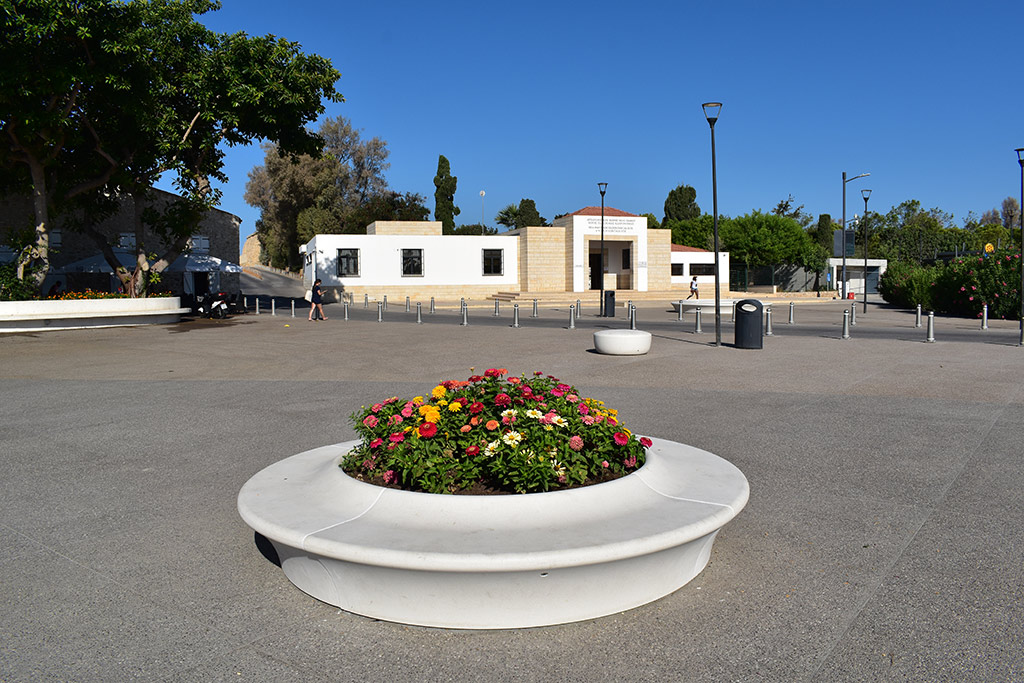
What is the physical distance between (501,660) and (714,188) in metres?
16.1

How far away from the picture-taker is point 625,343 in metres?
14.2

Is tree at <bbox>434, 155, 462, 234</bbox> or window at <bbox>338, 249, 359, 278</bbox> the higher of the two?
tree at <bbox>434, 155, 462, 234</bbox>

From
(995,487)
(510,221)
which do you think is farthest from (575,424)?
(510,221)

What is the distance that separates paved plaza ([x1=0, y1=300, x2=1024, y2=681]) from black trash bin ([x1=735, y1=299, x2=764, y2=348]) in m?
4.40

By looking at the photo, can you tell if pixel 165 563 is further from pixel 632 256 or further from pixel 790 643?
pixel 632 256

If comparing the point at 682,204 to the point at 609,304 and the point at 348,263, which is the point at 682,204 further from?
the point at 609,304

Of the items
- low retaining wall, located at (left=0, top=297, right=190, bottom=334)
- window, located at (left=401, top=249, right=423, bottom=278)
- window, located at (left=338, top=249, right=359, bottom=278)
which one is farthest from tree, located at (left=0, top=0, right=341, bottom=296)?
window, located at (left=401, top=249, right=423, bottom=278)

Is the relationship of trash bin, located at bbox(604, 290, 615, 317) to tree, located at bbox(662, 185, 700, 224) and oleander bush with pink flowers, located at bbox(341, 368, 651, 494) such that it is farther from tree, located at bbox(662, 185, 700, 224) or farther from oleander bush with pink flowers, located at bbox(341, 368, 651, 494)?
tree, located at bbox(662, 185, 700, 224)

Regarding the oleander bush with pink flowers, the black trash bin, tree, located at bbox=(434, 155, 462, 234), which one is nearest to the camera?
the oleander bush with pink flowers

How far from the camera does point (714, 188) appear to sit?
17469 millimetres

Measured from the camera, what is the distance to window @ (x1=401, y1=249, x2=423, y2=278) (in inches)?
1768

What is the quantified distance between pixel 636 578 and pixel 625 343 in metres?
11.0

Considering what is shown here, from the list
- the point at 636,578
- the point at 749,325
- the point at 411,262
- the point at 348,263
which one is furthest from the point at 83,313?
the point at 411,262

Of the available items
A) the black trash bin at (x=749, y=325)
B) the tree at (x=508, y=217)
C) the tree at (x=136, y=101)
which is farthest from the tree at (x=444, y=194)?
the black trash bin at (x=749, y=325)
